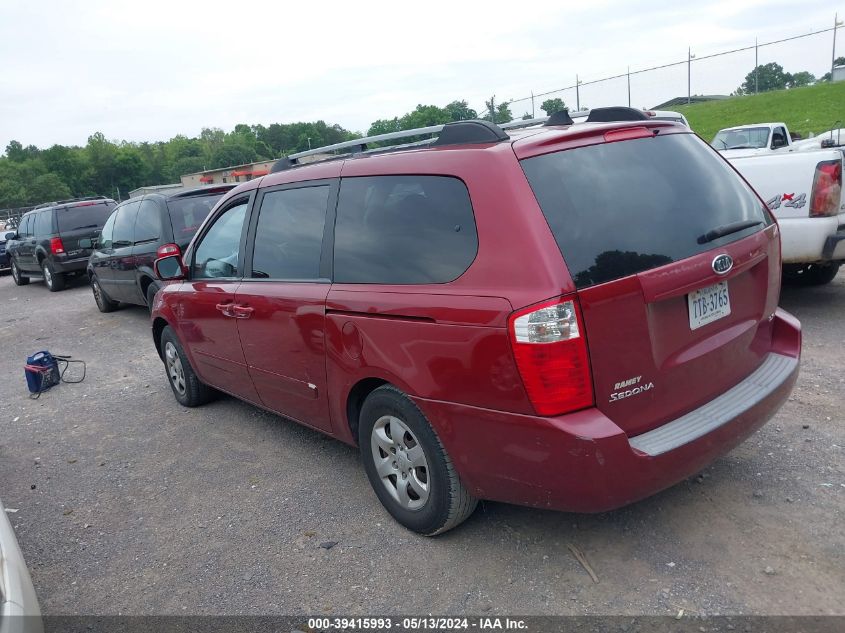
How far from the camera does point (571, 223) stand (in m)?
2.67

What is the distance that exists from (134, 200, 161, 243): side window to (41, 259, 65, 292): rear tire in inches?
258

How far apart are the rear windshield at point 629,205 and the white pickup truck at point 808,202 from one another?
3.33 m

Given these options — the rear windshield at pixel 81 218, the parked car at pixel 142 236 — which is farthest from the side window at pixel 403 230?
the rear windshield at pixel 81 218

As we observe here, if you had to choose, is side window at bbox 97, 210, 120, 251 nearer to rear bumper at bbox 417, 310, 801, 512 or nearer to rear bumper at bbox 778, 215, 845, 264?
rear bumper at bbox 417, 310, 801, 512

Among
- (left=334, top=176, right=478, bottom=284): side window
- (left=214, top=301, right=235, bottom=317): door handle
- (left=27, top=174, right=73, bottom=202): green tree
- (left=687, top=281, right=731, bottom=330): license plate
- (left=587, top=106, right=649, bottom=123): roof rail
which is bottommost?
(left=27, top=174, right=73, bottom=202): green tree

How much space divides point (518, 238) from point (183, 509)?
103 inches

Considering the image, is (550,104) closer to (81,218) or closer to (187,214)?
(81,218)

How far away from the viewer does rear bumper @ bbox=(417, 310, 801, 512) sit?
2.55m

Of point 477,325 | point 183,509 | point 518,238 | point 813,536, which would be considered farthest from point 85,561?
point 813,536

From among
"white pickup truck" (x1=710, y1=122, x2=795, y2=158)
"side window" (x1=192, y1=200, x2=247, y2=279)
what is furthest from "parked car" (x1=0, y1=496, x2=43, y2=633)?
"white pickup truck" (x1=710, y1=122, x2=795, y2=158)

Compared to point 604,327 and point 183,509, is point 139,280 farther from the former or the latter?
point 604,327

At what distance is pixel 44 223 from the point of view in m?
14.4

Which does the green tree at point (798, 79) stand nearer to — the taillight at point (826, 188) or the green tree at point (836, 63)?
the green tree at point (836, 63)

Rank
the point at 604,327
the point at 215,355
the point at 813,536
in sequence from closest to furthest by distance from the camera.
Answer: the point at 604,327 → the point at 813,536 → the point at 215,355
